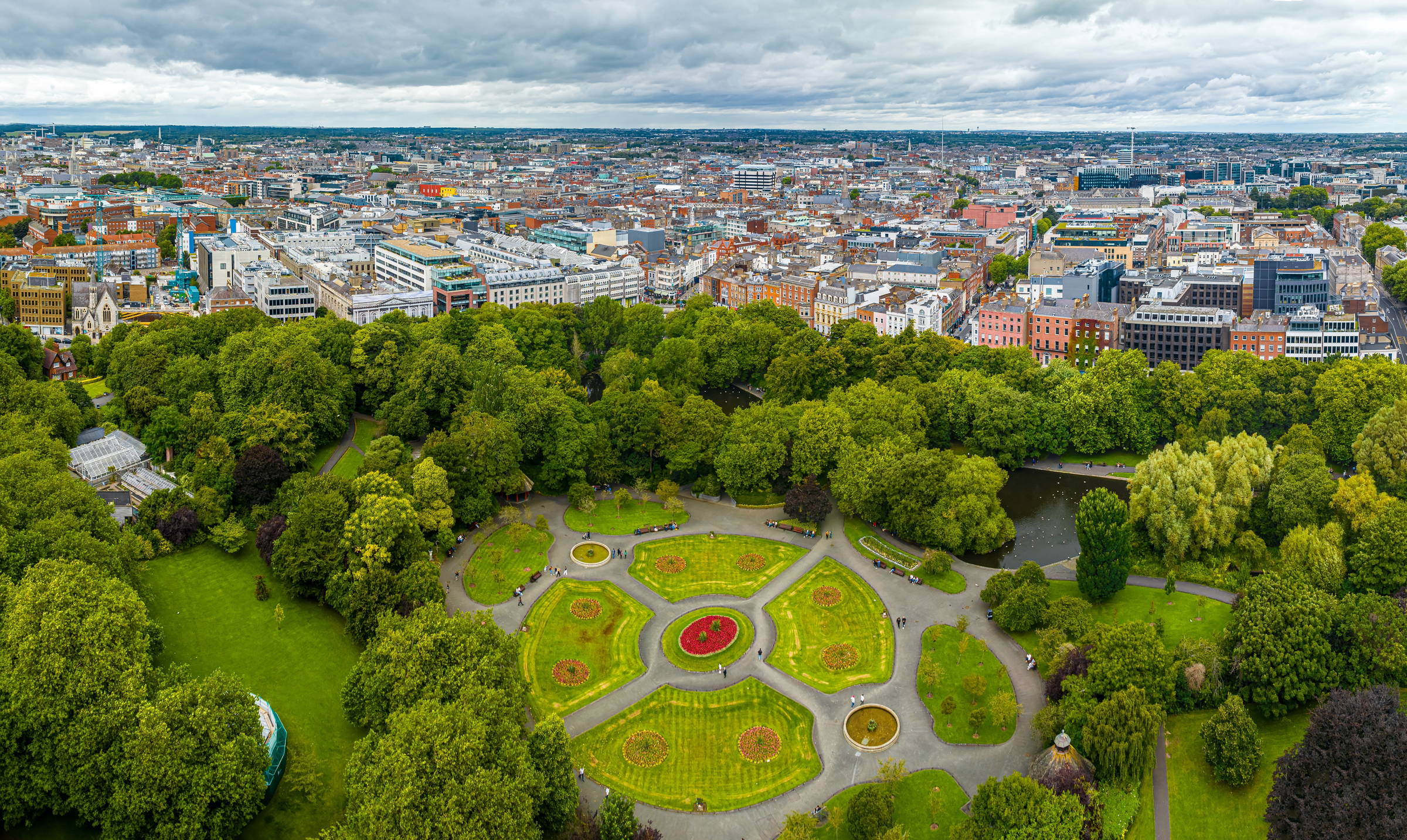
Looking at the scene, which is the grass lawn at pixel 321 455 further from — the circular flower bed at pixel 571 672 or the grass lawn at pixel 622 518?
the circular flower bed at pixel 571 672

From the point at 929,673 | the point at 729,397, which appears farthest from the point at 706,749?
the point at 729,397

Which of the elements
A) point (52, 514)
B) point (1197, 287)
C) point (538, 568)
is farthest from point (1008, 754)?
point (1197, 287)

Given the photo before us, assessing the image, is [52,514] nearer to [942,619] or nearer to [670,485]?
[670,485]

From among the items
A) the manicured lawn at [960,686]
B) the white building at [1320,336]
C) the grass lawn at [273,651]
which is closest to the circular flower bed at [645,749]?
the grass lawn at [273,651]

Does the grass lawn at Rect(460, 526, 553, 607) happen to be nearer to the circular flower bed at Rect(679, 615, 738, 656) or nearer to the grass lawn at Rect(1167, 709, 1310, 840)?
the circular flower bed at Rect(679, 615, 738, 656)

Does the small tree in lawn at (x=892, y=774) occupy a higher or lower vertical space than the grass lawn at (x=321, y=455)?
lower

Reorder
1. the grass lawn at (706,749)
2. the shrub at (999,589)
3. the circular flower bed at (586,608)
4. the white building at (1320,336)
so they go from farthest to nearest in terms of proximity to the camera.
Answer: the white building at (1320,336), the circular flower bed at (586,608), the shrub at (999,589), the grass lawn at (706,749)

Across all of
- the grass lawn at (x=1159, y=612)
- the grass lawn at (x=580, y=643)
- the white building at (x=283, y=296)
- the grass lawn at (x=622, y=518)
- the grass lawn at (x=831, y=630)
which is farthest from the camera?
the white building at (x=283, y=296)

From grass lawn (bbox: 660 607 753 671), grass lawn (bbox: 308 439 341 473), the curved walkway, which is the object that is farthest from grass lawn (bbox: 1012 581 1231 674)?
grass lawn (bbox: 308 439 341 473)

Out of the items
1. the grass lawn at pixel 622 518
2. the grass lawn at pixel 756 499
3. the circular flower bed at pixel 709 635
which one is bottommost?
the circular flower bed at pixel 709 635
